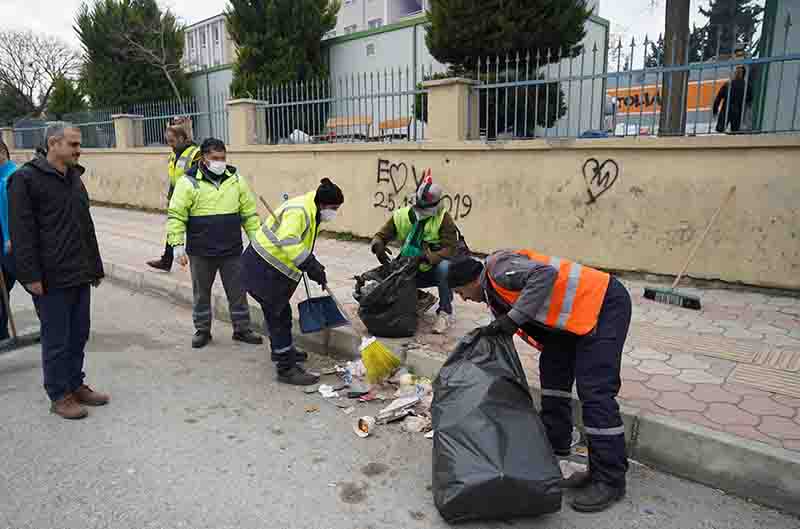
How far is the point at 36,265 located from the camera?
3426 millimetres

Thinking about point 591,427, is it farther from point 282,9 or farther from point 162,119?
point 282,9

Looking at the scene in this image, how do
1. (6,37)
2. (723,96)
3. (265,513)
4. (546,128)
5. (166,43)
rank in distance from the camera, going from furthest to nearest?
(6,37), (166,43), (546,128), (723,96), (265,513)

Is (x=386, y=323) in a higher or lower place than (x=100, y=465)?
higher

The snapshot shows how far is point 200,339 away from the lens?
5.04 m

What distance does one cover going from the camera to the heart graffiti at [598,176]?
6.44m

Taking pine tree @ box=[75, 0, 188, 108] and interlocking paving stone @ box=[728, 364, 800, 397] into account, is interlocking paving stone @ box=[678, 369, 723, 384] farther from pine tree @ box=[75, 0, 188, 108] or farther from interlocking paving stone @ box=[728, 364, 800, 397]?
pine tree @ box=[75, 0, 188, 108]

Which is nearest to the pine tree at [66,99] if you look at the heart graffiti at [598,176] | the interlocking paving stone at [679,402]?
the heart graffiti at [598,176]

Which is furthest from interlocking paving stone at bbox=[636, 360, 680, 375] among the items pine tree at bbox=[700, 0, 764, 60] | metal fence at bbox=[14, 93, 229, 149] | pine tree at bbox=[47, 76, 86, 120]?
pine tree at bbox=[47, 76, 86, 120]

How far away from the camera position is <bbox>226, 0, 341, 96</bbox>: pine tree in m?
15.5

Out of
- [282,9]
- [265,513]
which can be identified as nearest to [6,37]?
[282,9]

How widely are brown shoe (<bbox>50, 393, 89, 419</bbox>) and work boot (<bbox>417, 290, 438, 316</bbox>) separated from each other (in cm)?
264

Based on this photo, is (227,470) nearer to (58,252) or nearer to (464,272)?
(464,272)

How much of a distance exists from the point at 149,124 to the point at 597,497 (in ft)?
45.4

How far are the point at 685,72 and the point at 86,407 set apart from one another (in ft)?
21.0
